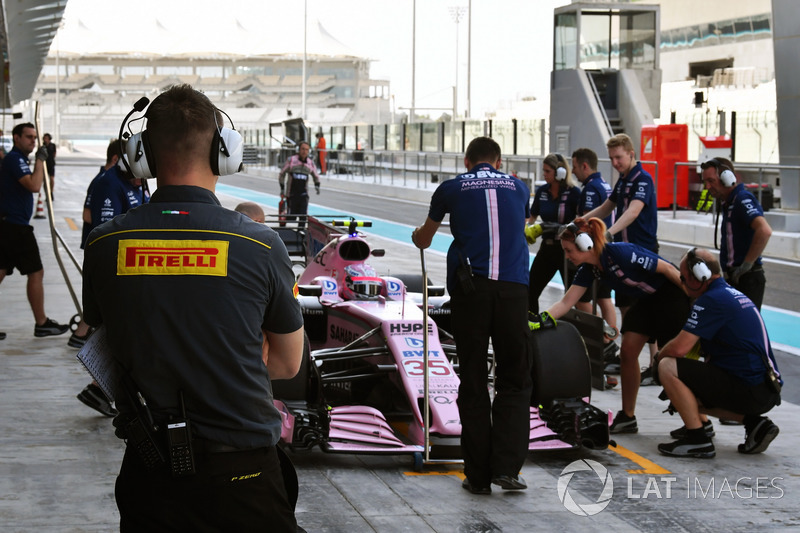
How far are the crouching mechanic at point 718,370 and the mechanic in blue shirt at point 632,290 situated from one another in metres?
0.48

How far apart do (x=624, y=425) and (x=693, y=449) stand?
2.14 feet

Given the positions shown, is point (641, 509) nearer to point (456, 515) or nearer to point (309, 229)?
point (456, 515)

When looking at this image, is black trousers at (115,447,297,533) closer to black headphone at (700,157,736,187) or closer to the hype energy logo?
the hype energy logo

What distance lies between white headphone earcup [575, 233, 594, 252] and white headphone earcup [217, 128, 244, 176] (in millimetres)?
4076

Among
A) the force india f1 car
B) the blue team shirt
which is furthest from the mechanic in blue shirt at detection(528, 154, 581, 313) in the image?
the blue team shirt

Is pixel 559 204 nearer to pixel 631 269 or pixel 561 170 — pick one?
pixel 561 170

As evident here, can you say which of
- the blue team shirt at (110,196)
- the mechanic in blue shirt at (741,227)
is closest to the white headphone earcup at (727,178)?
the mechanic in blue shirt at (741,227)

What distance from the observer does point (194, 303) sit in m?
2.67

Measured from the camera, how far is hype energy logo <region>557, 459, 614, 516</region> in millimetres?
5316

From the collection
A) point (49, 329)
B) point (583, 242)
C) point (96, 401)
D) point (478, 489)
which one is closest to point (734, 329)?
point (583, 242)

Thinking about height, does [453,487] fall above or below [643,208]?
below

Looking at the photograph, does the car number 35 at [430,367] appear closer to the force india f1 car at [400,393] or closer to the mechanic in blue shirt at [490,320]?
the force india f1 car at [400,393]

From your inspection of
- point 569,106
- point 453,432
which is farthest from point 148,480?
point 569,106

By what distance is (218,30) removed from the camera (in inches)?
5517
